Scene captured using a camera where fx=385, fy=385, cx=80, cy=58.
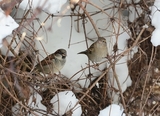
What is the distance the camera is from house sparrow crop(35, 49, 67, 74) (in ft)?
7.32

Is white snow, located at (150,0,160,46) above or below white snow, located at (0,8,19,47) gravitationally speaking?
above

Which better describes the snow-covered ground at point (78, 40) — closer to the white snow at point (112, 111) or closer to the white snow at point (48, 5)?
the white snow at point (112, 111)

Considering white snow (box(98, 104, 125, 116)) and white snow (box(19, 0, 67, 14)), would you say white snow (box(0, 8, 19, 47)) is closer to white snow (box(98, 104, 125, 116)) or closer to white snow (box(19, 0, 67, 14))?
white snow (box(19, 0, 67, 14))

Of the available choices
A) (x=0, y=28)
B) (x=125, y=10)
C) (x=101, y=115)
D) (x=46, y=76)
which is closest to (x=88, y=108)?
(x=101, y=115)

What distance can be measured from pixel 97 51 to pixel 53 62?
0.27 m

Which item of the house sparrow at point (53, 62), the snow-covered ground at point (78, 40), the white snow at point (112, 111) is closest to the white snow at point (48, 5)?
the snow-covered ground at point (78, 40)

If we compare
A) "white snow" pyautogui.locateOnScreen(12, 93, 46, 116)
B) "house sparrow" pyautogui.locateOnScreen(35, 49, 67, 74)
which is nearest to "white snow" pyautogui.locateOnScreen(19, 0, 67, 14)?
"house sparrow" pyautogui.locateOnScreen(35, 49, 67, 74)

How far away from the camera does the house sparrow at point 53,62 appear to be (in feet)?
7.32

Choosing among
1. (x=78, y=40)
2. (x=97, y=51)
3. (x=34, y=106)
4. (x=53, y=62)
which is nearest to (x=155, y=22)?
(x=97, y=51)

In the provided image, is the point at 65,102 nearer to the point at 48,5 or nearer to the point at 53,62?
the point at 53,62

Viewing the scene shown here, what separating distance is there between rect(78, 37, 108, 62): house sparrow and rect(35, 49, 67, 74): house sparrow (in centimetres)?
15

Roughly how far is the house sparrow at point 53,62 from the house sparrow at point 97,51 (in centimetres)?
15

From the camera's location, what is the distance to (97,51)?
2.32 m

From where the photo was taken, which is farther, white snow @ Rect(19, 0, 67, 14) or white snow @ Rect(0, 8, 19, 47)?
white snow @ Rect(19, 0, 67, 14)
